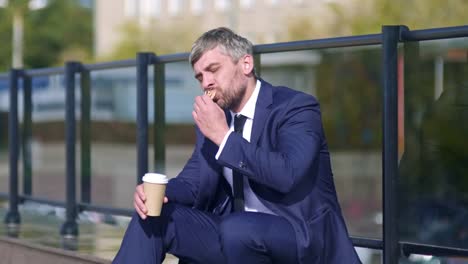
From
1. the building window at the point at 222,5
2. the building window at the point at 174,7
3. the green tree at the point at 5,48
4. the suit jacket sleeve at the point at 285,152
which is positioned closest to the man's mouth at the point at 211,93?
the suit jacket sleeve at the point at 285,152

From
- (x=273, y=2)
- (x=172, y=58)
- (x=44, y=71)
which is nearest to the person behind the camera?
(x=172, y=58)

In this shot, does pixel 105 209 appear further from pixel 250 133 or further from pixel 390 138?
pixel 250 133

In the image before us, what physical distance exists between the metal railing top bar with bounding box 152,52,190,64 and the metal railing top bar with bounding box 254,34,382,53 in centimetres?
77

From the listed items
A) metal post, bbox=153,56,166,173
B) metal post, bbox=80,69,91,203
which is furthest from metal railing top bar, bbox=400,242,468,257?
metal post, bbox=80,69,91,203

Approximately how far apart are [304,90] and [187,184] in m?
18.3

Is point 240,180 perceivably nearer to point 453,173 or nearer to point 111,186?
point 453,173

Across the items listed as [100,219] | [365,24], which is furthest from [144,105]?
[365,24]

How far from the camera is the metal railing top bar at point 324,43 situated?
5.33 meters

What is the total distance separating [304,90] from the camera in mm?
23125

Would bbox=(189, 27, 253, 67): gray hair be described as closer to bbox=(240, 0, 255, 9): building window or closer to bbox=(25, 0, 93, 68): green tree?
bbox=(240, 0, 255, 9): building window

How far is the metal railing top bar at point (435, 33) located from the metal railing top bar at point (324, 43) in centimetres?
11

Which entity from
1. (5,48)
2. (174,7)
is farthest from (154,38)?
(5,48)

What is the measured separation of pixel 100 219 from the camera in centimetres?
835

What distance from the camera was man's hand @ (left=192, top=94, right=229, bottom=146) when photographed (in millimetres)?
4324
